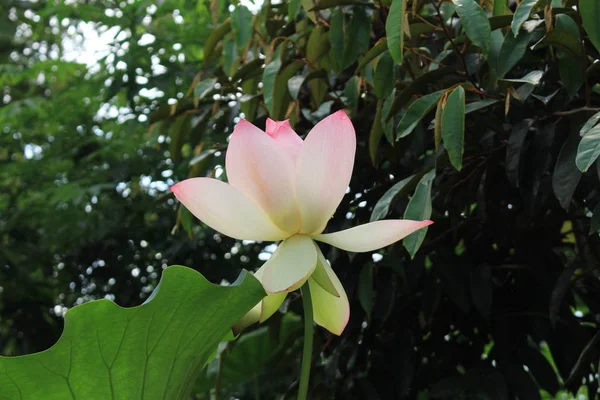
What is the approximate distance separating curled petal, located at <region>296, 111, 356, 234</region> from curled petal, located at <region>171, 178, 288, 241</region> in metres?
0.03

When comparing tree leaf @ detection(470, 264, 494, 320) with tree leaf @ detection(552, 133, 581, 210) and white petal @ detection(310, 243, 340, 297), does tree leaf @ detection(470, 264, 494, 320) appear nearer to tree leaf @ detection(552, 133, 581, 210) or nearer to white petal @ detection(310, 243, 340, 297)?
tree leaf @ detection(552, 133, 581, 210)

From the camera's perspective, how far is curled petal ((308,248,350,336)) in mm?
471

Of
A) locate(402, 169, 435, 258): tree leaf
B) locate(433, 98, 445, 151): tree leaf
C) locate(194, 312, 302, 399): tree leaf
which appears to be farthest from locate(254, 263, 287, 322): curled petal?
locate(194, 312, 302, 399): tree leaf

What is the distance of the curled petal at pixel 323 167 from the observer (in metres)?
0.45

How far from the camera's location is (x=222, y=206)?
46 cm

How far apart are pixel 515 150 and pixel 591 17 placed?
0.61 feet

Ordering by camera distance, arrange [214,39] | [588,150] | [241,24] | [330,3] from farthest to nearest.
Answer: [214,39], [241,24], [330,3], [588,150]

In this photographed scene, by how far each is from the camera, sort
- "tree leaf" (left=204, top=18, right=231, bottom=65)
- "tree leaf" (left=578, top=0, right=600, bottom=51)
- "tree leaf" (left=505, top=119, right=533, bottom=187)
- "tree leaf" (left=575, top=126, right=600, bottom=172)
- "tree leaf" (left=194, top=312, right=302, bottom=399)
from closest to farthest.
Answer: "tree leaf" (left=575, top=126, right=600, bottom=172)
"tree leaf" (left=578, top=0, right=600, bottom=51)
"tree leaf" (left=505, top=119, right=533, bottom=187)
"tree leaf" (left=204, top=18, right=231, bottom=65)
"tree leaf" (left=194, top=312, right=302, bottom=399)

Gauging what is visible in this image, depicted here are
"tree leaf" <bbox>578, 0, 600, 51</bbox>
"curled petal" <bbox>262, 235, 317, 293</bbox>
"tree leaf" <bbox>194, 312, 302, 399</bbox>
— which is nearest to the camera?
"curled petal" <bbox>262, 235, 317, 293</bbox>

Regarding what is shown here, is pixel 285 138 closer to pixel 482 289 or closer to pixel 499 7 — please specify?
pixel 499 7

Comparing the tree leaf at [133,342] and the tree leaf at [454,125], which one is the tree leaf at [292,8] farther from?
the tree leaf at [133,342]

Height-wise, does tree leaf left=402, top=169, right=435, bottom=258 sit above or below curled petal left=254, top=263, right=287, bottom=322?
below

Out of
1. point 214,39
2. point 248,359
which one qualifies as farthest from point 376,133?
point 248,359

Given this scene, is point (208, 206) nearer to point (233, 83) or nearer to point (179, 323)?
point (179, 323)
